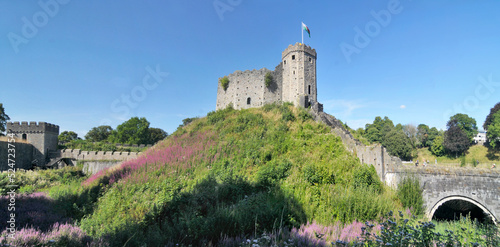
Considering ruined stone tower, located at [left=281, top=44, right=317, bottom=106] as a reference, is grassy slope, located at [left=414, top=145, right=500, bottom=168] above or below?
below

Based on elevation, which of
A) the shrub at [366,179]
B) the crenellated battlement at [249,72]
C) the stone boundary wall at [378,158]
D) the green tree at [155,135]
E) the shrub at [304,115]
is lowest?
the shrub at [366,179]

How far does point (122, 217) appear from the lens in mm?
9711

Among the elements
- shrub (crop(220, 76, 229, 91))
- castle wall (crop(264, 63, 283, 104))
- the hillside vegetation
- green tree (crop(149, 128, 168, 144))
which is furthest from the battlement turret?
green tree (crop(149, 128, 168, 144))

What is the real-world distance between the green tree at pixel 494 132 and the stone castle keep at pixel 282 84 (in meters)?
44.6

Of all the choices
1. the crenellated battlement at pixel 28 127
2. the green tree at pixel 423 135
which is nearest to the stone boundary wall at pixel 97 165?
the crenellated battlement at pixel 28 127

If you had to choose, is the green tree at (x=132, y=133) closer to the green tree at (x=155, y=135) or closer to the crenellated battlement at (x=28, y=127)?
the green tree at (x=155, y=135)

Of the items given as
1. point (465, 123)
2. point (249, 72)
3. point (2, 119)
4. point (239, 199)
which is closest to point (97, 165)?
point (2, 119)

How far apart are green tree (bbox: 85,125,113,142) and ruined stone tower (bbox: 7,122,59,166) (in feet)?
91.9

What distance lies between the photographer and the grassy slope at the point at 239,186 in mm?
6262

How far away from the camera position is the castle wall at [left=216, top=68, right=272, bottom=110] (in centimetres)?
2884

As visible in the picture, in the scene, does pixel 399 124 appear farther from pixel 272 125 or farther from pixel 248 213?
pixel 248 213

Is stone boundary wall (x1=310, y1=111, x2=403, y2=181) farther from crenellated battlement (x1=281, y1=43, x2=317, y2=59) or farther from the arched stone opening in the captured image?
crenellated battlement (x1=281, y1=43, x2=317, y2=59)

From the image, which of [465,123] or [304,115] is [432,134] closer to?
[465,123]

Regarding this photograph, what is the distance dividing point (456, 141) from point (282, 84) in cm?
4357
